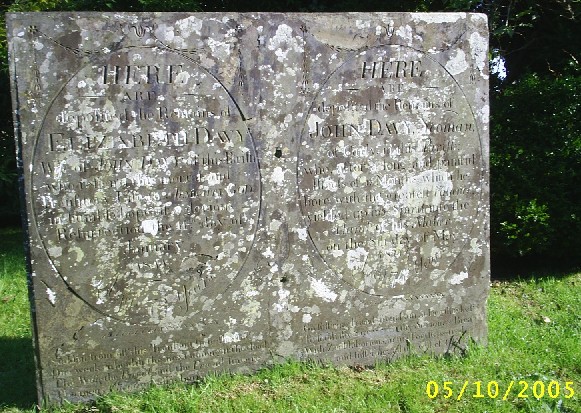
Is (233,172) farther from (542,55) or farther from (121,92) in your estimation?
(542,55)

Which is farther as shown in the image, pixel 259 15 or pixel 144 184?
pixel 259 15

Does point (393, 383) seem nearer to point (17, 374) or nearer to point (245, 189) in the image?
point (245, 189)

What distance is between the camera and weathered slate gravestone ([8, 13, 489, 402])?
14.3ft

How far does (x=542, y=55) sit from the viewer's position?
8453 millimetres

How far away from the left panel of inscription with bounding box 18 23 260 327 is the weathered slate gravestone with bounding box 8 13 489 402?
0.05ft

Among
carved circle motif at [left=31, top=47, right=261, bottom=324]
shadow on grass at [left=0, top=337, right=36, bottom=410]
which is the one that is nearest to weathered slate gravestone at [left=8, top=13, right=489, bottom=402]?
carved circle motif at [left=31, top=47, right=261, bottom=324]

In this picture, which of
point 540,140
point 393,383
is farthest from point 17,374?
point 540,140

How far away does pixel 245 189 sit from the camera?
4762 mm

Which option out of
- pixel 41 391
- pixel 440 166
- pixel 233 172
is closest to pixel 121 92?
pixel 233 172
